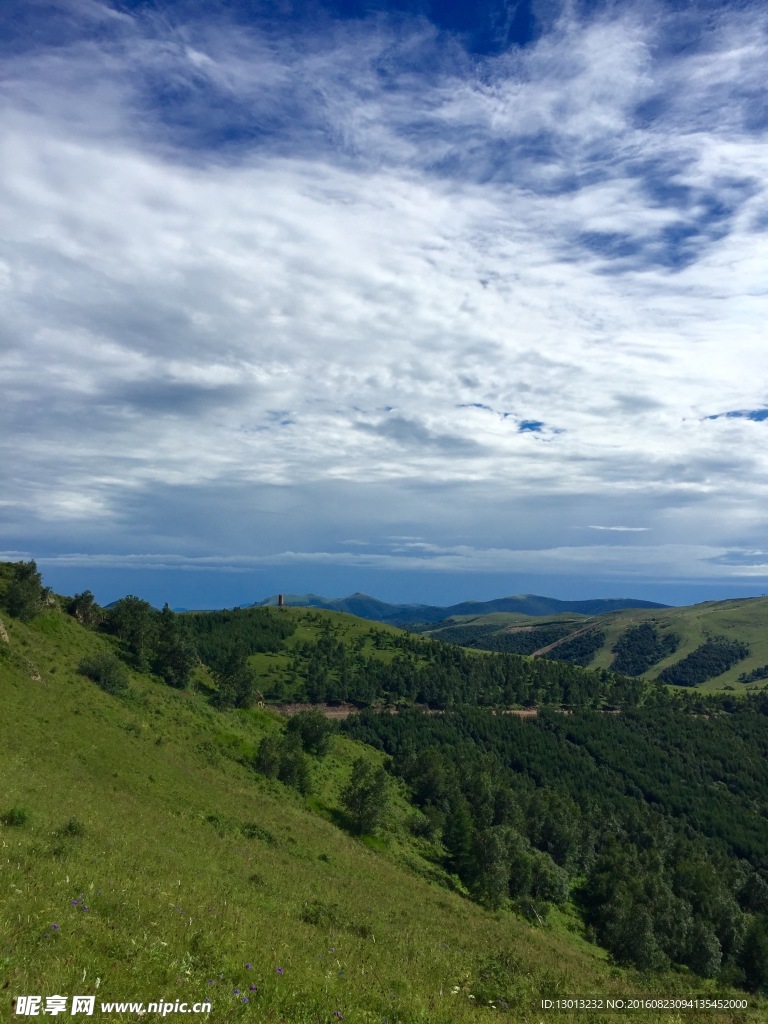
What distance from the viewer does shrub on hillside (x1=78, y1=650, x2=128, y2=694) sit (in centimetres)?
6231

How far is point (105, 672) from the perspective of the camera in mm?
63219

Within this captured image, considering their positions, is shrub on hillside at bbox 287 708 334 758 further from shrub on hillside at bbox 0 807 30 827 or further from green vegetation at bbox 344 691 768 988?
shrub on hillside at bbox 0 807 30 827

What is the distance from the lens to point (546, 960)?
25.7m

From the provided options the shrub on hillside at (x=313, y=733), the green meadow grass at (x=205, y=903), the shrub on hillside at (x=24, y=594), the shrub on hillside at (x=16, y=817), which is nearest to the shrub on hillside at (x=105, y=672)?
the green meadow grass at (x=205, y=903)

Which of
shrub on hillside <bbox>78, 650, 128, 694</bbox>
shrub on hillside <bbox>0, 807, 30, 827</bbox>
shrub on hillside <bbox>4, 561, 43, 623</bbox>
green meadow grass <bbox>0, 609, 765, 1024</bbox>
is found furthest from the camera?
shrub on hillside <bbox>4, 561, 43, 623</bbox>

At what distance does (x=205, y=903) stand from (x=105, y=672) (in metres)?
50.9

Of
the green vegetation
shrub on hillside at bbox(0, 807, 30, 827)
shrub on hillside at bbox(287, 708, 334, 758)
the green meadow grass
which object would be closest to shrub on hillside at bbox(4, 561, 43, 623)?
the green meadow grass

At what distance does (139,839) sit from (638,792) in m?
197

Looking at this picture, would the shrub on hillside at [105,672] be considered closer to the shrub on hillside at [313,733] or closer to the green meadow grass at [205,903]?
the green meadow grass at [205,903]

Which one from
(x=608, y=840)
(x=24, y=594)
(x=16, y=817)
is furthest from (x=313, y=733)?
(x=608, y=840)

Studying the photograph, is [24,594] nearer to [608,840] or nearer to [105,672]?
[105,672]

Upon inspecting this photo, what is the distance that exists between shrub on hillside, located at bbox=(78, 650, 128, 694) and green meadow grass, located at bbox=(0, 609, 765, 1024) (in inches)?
127

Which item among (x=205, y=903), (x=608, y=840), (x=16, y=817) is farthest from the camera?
(x=608, y=840)

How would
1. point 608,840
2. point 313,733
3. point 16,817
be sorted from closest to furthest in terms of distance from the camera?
1. point 16,817
2. point 313,733
3. point 608,840
